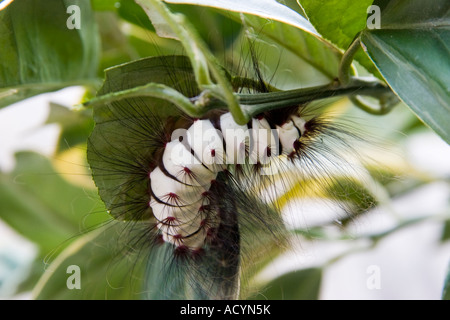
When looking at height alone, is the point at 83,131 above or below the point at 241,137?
above

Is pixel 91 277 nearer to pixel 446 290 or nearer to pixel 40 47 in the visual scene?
pixel 40 47

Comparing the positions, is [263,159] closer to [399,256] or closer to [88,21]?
[88,21]

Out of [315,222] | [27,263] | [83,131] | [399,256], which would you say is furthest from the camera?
[399,256]

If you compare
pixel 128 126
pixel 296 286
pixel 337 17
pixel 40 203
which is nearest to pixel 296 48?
pixel 337 17

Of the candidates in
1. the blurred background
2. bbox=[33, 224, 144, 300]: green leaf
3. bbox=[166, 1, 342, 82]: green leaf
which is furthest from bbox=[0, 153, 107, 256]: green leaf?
bbox=[166, 1, 342, 82]: green leaf

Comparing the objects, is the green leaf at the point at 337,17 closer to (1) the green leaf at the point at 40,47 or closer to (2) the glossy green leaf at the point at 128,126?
(2) the glossy green leaf at the point at 128,126

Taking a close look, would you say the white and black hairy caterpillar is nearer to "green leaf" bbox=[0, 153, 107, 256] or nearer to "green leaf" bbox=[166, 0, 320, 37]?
"green leaf" bbox=[166, 0, 320, 37]

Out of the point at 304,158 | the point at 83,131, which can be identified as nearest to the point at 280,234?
the point at 304,158
